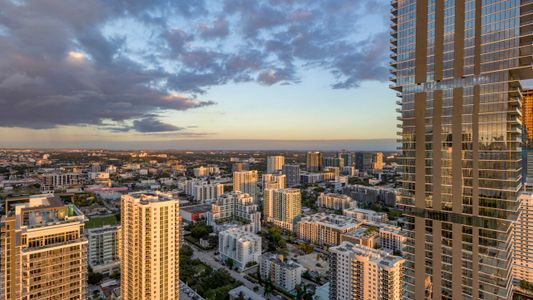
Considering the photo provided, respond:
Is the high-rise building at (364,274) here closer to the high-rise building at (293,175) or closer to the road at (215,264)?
the road at (215,264)

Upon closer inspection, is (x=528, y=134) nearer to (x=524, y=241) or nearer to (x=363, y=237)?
(x=524, y=241)

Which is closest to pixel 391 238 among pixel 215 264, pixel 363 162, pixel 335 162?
pixel 215 264

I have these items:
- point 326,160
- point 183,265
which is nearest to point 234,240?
point 183,265

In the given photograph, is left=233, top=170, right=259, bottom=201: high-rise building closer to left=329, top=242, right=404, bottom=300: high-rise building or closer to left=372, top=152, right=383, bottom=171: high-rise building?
left=329, top=242, right=404, bottom=300: high-rise building

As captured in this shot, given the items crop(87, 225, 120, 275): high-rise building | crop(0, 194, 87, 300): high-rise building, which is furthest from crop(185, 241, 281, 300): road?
crop(0, 194, 87, 300): high-rise building

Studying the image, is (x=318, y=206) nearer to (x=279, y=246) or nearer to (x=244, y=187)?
(x=244, y=187)

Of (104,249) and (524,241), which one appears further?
(104,249)
